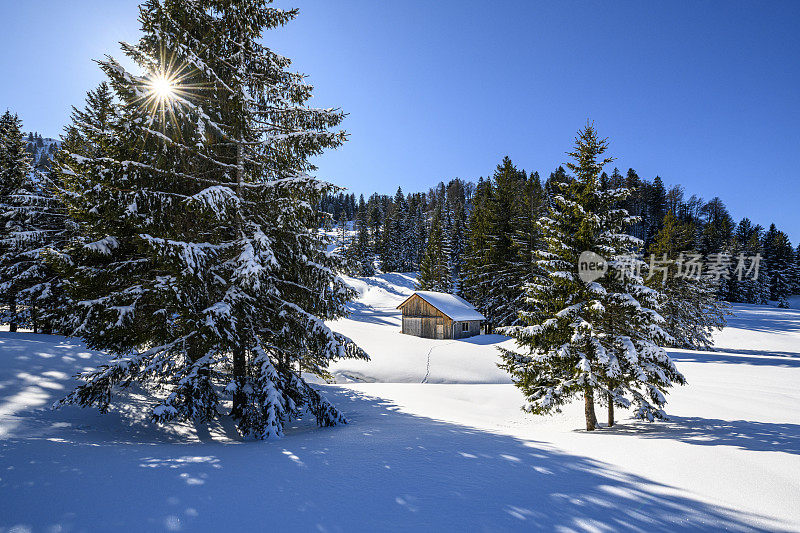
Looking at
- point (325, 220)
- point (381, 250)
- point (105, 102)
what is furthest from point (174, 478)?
point (381, 250)

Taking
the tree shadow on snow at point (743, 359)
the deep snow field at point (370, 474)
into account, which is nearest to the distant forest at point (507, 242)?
the deep snow field at point (370, 474)

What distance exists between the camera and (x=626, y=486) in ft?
14.9

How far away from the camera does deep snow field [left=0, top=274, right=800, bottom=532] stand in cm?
358

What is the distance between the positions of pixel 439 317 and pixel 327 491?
33377 mm

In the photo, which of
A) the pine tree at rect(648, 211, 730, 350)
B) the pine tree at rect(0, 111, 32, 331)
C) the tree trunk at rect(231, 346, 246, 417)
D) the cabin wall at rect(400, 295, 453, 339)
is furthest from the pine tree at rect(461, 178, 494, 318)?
the pine tree at rect(0, 111, 32, 331)

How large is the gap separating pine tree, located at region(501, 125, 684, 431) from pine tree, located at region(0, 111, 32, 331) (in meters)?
25.0

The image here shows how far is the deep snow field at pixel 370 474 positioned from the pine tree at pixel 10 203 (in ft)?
36.2

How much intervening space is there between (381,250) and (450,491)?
74710mm

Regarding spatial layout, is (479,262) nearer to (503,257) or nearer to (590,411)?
(503,257)

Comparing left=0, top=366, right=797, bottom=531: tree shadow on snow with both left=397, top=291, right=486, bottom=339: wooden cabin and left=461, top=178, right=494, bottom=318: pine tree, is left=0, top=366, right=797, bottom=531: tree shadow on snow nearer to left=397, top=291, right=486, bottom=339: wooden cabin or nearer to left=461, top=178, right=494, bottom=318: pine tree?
left=397, top=291, right=486, bottom=339: wooden cabin

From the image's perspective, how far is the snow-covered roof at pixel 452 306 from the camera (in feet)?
121

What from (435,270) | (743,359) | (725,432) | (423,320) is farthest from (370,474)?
(435,270)

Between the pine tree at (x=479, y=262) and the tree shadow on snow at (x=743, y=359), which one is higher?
the pine tree at (x=479, y=262)

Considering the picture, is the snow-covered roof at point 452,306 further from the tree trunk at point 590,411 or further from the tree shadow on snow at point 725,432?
the tree shadow on snow at point 725,432
